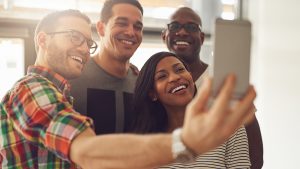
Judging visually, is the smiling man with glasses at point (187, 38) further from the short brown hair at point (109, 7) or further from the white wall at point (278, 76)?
the white wall at point (278, 76)

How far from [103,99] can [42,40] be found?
45 centimetres

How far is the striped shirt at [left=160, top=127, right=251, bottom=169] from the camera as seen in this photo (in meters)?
1.53

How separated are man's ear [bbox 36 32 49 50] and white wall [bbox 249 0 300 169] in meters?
1.50

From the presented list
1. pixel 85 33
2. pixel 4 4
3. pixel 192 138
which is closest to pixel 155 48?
pixel 4 4

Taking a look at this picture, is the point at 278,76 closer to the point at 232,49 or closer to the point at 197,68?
the point at 197,68

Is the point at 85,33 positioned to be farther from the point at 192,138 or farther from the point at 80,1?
the point at 80,1

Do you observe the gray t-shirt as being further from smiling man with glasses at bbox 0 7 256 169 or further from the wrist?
the wrist

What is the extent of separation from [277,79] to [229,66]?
221 cm

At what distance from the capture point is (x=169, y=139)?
810mm

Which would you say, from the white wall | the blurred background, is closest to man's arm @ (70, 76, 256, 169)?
the blurred background

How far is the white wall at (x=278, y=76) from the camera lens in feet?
8.60

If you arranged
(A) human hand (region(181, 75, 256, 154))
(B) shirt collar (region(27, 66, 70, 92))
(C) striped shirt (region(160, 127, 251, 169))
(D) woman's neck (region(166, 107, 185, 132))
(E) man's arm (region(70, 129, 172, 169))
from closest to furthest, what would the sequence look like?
(A) human hand (region(181, 75, 256, 154)) < (E) man's arm (region(70, 129, 172, 169)) < (B) shirt collar (region(27, 66, 70, 92)) < (C) striped shirt (region(160, 127, 251, 169)) < (D) woman's neck (region(166, 107, 185, 132))

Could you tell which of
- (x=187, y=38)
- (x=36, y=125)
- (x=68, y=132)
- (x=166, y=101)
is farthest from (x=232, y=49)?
(x=187, y=38)

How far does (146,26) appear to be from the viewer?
2.93 m
